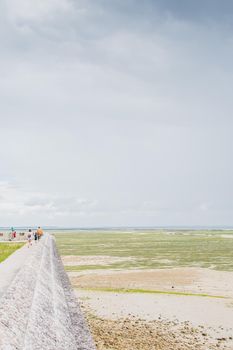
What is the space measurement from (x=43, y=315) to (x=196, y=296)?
996 centimetres

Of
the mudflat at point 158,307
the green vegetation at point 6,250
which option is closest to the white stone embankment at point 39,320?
the mudflat at point 158,307

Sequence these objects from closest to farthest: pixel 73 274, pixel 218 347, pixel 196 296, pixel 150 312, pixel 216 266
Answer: pixel 218 347
pixel 150 312
pixel 196 296
pixel 73 274
pixel 216 266

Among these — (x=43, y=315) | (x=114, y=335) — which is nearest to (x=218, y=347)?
(x=114, y=335)

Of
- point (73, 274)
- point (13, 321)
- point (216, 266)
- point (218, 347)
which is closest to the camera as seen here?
point (13, 321)

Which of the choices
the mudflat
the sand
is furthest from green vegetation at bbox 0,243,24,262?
the sand

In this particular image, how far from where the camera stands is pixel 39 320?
11.9m

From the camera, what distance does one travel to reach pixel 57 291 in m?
19.1

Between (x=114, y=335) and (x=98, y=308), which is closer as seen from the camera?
(x=114, y=335)

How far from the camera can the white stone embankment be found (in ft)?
31.6

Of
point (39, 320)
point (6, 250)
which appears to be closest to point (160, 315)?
point (39, 320)

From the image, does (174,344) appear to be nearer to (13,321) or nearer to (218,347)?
(218,347)

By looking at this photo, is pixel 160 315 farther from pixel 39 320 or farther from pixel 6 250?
pixel 6 250

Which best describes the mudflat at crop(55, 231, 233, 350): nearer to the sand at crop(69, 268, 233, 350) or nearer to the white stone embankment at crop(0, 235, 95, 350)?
the sand at crop(69, 268, 233, 350)

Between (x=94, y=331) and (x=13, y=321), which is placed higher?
(x=13, y=321)
